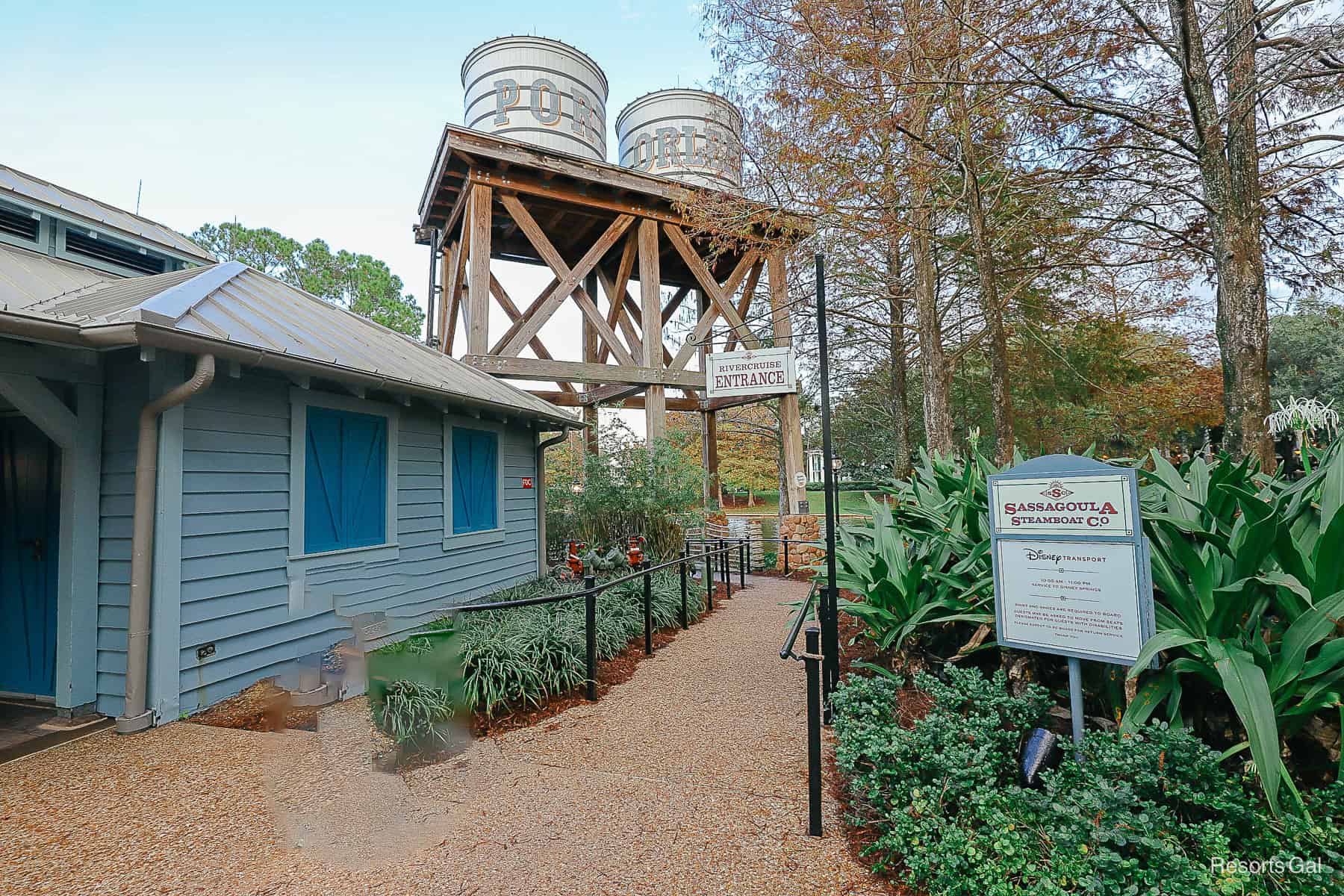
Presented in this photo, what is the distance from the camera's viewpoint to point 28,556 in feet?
15.3

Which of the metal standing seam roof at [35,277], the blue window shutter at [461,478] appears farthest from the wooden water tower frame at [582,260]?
the metal standing seam roof at [35,277]

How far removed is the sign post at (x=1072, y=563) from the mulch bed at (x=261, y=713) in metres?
4.66

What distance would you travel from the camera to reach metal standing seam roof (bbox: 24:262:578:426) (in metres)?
4.27

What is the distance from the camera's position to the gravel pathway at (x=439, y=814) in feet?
8.50

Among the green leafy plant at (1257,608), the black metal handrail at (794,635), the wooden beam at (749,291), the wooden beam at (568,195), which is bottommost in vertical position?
the black metal handrail at (794,635)

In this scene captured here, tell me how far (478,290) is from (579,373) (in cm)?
201

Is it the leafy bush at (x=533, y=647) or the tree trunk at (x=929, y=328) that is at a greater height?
the tree trunk at (x=929, y=328)

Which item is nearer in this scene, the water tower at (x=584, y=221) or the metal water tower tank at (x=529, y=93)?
the water tower at (x=584, y=221)

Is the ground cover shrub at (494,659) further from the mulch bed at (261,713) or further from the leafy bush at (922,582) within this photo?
the leafy bush at (922,582)

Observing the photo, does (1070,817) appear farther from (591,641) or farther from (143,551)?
(143,551)

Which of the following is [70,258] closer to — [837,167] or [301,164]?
[301,164]

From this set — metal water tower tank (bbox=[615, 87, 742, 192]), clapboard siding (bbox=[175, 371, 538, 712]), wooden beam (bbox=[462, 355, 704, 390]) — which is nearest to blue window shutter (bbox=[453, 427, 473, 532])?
clapboard siding (bbox=[175, 371, 538, 712])

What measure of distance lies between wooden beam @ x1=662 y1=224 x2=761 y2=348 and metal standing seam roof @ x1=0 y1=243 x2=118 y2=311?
316 inches

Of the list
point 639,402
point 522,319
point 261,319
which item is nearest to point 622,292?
point 522,319
